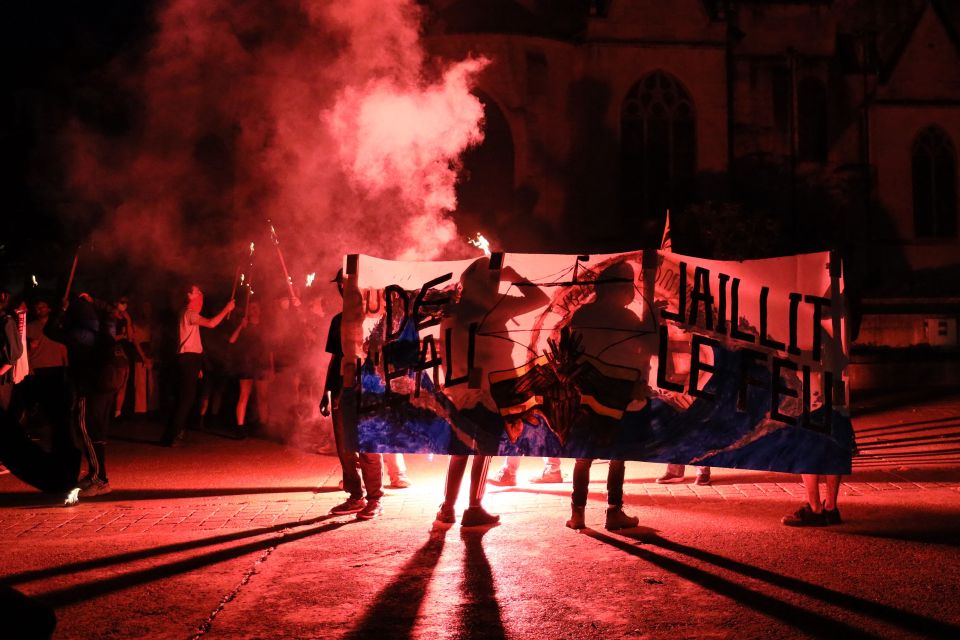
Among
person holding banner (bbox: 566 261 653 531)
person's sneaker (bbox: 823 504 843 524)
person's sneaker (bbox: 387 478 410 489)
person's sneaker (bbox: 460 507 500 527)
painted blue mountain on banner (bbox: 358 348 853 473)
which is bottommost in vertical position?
person's sneaker (bbox: 460 507 500 527)

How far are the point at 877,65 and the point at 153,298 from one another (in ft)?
78.1

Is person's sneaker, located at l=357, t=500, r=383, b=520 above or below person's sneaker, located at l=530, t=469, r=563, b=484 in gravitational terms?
below

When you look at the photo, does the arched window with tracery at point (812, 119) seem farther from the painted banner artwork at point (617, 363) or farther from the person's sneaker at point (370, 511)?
the person's sneaker at point (370, 511)

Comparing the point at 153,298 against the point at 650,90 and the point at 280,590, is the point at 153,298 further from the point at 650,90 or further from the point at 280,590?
the point at 650,90

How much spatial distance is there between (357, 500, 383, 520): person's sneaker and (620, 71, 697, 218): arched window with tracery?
70.2 feet

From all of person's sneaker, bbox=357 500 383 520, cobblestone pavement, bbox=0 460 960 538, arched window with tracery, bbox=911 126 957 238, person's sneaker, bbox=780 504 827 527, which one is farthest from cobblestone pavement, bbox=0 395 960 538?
arched window with tracery, bbox=911 126 957 238

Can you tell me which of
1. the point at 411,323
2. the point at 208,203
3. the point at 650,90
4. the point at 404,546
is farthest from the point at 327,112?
the point at 650,90

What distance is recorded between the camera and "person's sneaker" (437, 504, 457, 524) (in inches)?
266

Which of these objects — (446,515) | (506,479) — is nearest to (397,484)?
(506,479)

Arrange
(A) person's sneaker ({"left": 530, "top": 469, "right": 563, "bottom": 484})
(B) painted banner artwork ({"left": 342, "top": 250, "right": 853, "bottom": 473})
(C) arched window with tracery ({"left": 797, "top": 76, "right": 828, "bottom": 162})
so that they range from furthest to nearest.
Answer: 1. (C) arched window with tracery ({"left": 797, "top": 76, "right": 828, "bottom": 162})
2. (A) person's sneaker ({"left": 530, "top": 469, "right": 563, "bottom": 484})
3. (B) painted banner artwork ({"left": 342, "top": 250, "right": 853, "bottom": 473})

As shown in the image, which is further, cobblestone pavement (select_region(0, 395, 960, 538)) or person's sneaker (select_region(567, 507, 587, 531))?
cobblestone pavement (select_region(0, 395, 960, 538))

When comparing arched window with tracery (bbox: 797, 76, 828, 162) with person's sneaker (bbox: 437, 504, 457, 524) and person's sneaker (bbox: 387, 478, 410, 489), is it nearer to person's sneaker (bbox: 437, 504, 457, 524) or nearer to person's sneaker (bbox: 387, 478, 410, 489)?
person's sneaker (bbox: 387, 478, 410, 489)

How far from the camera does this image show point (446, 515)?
22.2ft

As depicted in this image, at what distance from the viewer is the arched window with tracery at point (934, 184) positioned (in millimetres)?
29719
